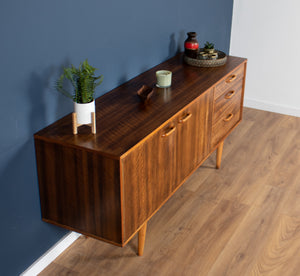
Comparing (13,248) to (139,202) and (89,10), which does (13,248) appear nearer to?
(139,202)

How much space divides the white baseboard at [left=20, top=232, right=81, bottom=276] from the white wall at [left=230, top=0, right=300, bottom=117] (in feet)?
7.94

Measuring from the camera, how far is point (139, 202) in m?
2.07

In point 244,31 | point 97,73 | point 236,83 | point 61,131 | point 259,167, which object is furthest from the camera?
point 244,31

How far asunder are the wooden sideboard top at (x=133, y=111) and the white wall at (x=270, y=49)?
1.13m

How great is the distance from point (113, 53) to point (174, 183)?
0.79m

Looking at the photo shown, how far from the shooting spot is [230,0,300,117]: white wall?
12.5 ft

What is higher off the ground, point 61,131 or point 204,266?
point 61,131

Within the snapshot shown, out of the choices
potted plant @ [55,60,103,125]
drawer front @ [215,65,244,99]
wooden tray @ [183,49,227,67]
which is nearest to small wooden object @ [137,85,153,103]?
potted plant @ [55,60,103,125]

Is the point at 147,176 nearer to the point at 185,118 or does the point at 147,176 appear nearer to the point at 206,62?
the point at 185,118

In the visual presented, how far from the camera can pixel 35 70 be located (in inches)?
76.3

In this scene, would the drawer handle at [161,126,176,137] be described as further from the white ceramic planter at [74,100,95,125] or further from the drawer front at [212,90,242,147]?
the drawer front at [212,90,242,147]

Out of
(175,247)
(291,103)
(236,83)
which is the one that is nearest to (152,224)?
(175,247)

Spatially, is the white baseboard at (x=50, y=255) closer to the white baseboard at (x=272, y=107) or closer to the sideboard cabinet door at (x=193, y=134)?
the sideboard cabinet door at (x=193, y=134)

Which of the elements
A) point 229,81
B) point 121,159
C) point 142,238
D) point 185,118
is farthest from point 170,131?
point 229,81
